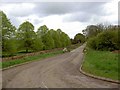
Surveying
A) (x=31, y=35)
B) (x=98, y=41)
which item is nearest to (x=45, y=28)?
(x=31, y=35)

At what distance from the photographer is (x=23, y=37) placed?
2279 inches

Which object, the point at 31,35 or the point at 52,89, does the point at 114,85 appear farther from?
the point at 31,35

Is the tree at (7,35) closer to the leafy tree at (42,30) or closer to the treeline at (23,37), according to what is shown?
the treeline at (23,37)

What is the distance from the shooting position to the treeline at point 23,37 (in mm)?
44656

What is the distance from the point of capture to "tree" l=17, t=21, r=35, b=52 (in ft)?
187

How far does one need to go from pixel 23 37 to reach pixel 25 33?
1343 mm

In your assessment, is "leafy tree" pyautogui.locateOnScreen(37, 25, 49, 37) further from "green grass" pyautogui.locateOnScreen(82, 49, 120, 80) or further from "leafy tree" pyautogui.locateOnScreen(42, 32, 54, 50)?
"green grass" pyautogui.locateOnScreen(82, 49, 120, 80)

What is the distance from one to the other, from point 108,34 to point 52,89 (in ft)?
137

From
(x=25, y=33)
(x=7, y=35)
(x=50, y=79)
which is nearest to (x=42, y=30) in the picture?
(x=25, y=33)

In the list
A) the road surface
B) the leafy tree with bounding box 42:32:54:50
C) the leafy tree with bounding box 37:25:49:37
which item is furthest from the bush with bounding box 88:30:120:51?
the road surface

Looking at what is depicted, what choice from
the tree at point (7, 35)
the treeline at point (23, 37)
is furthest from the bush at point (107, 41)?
the tree at point (7, 35)

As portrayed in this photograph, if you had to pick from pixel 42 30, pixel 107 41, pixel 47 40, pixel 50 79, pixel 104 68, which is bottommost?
pixel 50 79

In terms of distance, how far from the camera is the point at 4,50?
44906 mm

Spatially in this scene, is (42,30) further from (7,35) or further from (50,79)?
(50,79)
